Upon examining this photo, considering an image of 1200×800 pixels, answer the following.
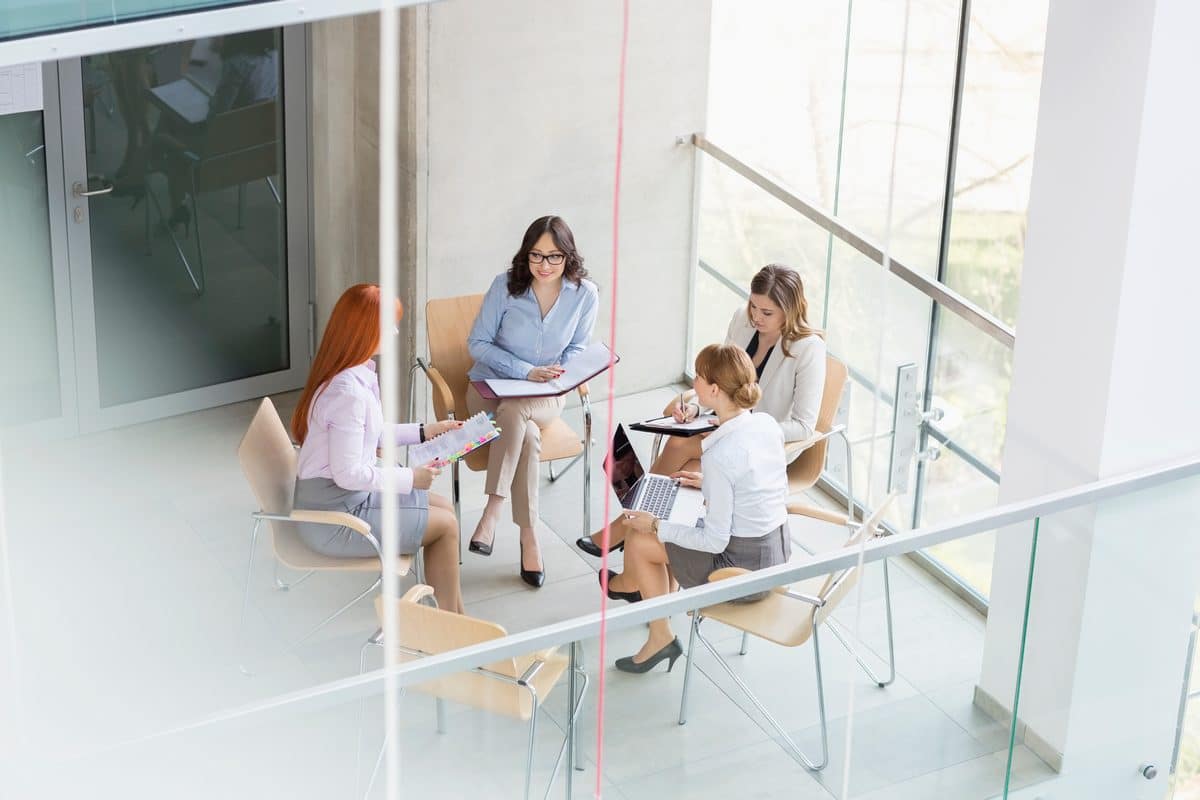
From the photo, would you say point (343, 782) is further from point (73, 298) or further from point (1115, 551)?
point (73, 298)

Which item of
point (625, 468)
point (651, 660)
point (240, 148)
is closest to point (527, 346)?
point (625, 468)

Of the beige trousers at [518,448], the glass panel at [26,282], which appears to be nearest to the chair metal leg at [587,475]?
the beige trousers at [518,448]

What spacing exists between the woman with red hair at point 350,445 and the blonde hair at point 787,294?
1191 mm

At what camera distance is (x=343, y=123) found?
634 centimetres

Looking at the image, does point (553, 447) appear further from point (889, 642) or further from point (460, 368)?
point (889, 642)

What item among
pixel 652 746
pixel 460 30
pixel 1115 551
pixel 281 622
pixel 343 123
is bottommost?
pixel 281 622

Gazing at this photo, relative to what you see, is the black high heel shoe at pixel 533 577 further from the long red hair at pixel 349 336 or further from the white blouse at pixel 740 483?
the long red hair at pixel 349 336

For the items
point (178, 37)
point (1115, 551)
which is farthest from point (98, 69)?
point (1115, 551)

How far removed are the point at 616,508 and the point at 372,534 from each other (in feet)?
4.80

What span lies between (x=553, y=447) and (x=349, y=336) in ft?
3.79

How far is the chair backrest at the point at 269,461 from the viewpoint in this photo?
15.6 ft

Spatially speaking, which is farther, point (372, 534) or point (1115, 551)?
point (372, 534)

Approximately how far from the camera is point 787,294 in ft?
16.9

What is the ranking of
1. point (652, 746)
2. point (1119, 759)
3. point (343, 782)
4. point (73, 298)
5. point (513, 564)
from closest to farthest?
point (343, 782), point (652, 746), point (1119, 759), point (513, 564), point (73, 298)
